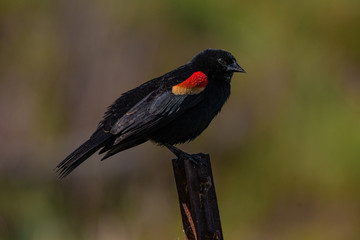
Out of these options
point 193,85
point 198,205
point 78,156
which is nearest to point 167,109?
point 193,85

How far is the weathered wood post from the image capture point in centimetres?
241

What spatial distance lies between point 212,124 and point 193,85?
11.3ft

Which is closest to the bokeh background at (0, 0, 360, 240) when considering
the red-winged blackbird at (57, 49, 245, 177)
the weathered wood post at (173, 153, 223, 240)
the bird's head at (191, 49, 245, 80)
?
the red-winged blackbird at (57, 49, 245, 177)

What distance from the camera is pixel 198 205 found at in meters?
2.44

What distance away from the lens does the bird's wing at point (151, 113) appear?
137 inches

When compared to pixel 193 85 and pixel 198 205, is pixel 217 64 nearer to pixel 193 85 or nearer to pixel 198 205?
pixel 193 85

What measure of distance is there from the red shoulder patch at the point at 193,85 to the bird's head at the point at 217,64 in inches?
7.3

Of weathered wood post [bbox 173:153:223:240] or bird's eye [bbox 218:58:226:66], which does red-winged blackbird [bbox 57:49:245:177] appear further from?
weathered wood post [bbox 173:153:223:240]

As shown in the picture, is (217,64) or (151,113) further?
(217,64)

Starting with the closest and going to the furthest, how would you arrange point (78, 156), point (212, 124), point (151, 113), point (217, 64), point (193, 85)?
point (78, 156) → point (151, 113) → point (193, 85) → point (217, 64) → point (212, 124)

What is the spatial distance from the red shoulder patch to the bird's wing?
1.0 inches

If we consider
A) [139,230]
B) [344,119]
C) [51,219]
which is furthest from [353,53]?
[51,219]

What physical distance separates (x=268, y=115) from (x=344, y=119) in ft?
2.88

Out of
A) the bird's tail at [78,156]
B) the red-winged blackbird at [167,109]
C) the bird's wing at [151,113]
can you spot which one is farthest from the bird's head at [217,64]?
the bird's tail at [78,156]
